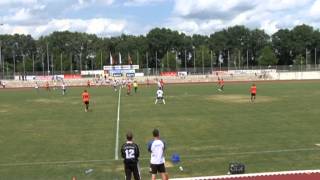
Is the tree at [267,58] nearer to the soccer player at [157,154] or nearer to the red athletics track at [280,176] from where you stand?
the red athletics track at [280,176]

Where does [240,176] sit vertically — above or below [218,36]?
below

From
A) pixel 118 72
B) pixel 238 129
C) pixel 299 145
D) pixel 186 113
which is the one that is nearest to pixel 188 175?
pixel 299 145

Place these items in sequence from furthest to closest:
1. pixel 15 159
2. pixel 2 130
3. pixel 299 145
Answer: pixel 2 130
pixel 299 145
pixel 15 159

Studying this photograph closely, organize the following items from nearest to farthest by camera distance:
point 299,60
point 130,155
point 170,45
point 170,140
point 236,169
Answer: point 130,155 → point 236,169 → point 170,140 → point 299,60 → point 170,45

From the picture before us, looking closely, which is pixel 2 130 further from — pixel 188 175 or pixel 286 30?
pixel 286 30

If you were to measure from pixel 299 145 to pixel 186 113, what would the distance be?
13.0 m

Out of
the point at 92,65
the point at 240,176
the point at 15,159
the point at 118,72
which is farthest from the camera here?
the point at 92,65

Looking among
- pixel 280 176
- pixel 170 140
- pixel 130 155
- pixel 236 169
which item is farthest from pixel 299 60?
pixel 130 155

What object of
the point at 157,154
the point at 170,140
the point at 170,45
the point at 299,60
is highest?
the point at 170,45

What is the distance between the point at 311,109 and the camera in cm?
3102

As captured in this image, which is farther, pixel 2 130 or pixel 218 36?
pixel 218 36

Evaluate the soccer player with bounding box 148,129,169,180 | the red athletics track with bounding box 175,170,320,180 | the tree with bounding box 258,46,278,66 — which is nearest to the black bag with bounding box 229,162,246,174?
the red athletics track with bounding box 175,170,320,180

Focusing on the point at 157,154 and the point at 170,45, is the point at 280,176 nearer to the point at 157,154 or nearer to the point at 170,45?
the point at 157,154

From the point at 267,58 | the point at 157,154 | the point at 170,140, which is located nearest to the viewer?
the point at 157,154
